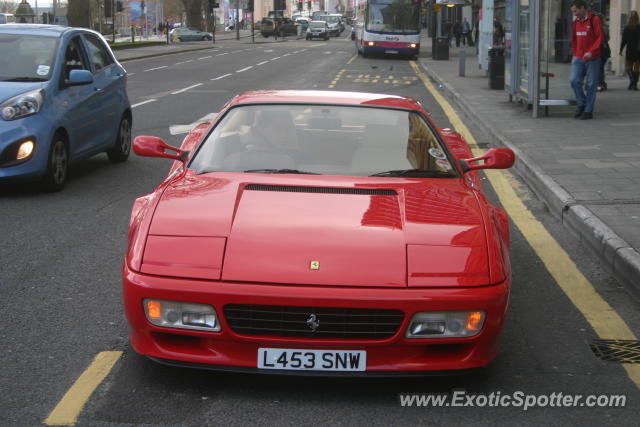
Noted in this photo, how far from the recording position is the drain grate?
4594mm

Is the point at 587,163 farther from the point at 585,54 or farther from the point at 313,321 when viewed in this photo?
the point at 313,321

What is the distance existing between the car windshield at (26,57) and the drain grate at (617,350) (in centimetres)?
649

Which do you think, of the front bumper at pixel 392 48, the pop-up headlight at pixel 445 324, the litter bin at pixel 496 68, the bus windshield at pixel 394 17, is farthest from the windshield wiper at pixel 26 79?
the bus windshield at pixel 394 17

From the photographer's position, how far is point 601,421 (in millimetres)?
3818

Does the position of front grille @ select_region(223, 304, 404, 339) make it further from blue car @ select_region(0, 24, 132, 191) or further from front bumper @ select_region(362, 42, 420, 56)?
front bumper @ select_region(362, 42, 420, 56)

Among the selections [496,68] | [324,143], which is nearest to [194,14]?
[496,68]

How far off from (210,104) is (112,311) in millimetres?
13953

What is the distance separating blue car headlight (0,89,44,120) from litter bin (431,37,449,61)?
96.6ft

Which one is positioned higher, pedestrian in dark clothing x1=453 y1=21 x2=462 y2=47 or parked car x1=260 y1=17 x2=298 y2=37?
parked car x1=260 y1=17 x2=298 y2=37

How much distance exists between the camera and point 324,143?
5.29 meters

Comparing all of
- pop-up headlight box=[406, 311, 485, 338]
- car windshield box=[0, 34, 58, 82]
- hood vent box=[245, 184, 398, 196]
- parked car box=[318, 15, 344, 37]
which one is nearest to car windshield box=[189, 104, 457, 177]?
hood vent box=[245, 184, 398, 196]

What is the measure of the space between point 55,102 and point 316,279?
19.9 feet

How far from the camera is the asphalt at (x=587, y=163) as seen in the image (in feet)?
21.7

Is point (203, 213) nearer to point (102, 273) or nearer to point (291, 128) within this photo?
point (291, 128)
